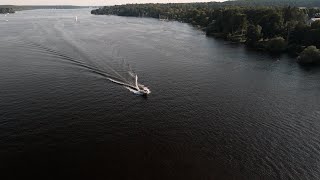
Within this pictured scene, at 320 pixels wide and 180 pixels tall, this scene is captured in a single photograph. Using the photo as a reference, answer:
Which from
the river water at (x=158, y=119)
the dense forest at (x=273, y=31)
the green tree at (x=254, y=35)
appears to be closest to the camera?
the river water at (x=158, y=119)

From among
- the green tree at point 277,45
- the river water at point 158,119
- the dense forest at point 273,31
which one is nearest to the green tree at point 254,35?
the dense forest at point 273,31

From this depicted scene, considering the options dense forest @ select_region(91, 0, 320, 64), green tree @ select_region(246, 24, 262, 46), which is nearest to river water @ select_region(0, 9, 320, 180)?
dense forest @ select_region(91, 0, 320, 64)

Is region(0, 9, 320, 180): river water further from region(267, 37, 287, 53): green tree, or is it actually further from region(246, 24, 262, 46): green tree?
region(246, 24, 262, 46): green tree

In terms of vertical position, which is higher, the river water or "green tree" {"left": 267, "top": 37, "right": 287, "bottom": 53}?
"green tree" {"left": 267, "top": 37, "right": 287, "bottom": 53}

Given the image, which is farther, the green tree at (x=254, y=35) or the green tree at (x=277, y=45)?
the green tree at (x=254, y=35)

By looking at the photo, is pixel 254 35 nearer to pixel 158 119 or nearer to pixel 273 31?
pixel 273 31

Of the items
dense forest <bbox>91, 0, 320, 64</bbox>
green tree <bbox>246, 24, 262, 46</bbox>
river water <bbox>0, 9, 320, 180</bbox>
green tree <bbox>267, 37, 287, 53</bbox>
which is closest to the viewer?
river water <bbox>0, 9, 320, 180</bbox>

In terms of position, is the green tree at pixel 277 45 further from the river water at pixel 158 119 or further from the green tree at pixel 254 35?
the river water at pixel 158 119

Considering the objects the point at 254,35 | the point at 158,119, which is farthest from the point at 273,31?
the point at 158,119

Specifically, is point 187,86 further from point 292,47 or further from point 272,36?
point 272,36

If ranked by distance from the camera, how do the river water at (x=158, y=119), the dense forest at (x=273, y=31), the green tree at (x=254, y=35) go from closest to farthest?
the river water at (x=158, y=119), the dense forest at (x=273, y=31), the green tree at (x=254, y=35)
